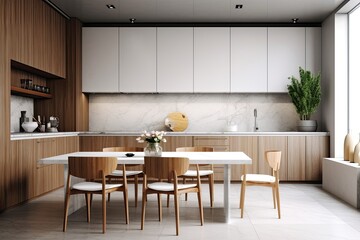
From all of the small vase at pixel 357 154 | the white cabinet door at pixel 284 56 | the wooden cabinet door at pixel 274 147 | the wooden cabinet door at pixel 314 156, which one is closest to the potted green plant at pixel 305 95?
the white cabinet door at pixel 284 56

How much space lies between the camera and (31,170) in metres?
5.57

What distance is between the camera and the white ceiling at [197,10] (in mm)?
6469

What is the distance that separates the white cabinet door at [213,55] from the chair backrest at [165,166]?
12.5 feet

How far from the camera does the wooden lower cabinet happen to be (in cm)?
505

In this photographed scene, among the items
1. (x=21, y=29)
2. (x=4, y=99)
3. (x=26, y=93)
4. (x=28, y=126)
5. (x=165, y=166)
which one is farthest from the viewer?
(x=26, y=93)

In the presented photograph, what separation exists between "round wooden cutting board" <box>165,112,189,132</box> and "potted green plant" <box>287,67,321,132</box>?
6.51 ft

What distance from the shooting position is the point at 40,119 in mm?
7207

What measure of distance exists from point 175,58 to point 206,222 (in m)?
3.90

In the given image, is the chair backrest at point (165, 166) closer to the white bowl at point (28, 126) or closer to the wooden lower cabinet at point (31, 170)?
the wooden lower cabinet at point (31, 170)

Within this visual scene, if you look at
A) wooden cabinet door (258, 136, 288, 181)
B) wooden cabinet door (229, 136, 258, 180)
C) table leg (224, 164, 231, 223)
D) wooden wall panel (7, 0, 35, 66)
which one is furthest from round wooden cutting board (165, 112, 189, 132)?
table leg (224, 164, 231, 223)

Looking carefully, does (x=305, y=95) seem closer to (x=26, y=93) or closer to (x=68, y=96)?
(x=68, y=96)

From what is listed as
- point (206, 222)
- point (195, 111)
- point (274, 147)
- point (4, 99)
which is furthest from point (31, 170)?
point (274, 147)

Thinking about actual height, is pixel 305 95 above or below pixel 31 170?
above

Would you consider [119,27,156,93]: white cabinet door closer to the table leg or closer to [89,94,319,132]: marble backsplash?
[89,94,319,132]: marble backsplash
